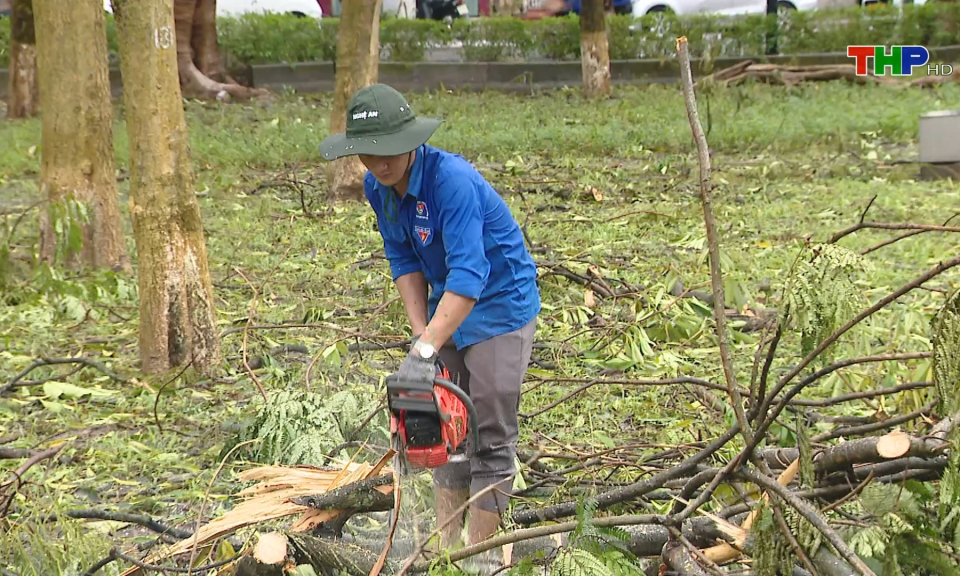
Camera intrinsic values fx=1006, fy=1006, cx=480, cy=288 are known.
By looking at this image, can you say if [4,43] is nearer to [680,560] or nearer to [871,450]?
[680,560]

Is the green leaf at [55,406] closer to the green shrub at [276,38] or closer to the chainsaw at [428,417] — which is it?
the chainsaw at [428,417]

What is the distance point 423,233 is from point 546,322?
2875 millimetres

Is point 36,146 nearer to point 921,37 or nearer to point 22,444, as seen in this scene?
point 22,444

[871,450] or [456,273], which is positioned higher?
[456,273]

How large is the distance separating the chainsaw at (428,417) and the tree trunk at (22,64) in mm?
11414

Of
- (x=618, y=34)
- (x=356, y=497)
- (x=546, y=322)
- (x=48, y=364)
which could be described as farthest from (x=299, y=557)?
(x=618, y=34)

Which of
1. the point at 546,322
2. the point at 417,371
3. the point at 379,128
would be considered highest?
the point at 379,128

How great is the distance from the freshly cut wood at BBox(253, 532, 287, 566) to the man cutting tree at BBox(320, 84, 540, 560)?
586mm

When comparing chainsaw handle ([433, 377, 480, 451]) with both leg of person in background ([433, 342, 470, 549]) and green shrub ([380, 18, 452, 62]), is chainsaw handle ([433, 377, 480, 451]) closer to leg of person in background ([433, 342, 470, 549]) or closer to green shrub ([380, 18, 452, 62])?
leg of person in background ([433, 342, 470, 549])

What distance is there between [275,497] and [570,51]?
16.6 m

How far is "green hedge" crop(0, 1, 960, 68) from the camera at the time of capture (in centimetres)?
1808

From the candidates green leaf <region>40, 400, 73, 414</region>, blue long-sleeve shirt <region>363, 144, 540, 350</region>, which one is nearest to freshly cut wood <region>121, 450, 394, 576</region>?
blue long-sleeve shirt <region>363, 144, 540, 350</region>

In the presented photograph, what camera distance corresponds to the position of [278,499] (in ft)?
10.9

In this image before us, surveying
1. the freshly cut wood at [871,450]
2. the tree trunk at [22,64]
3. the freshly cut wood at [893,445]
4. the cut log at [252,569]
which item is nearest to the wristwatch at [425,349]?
the cut log at [252,569]
